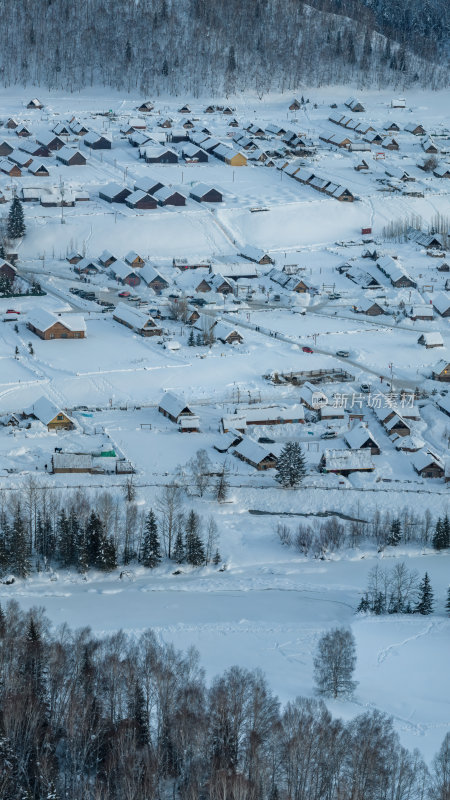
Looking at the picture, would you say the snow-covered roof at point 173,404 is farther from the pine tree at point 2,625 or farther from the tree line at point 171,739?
the tree line at point 171,739

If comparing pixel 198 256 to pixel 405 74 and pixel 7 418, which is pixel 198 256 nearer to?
pixel 7 418

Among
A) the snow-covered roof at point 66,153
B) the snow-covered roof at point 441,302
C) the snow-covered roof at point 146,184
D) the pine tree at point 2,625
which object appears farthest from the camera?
the snow-covered roof at point 66,153

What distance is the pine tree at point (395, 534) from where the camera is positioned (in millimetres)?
23297

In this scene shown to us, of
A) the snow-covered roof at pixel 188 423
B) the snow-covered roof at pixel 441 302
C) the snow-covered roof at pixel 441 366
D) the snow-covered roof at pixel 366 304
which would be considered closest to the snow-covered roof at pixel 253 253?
the snow-covered roof at pixel 366 304

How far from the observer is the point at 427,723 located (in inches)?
682

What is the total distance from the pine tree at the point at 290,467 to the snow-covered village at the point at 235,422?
42 mm

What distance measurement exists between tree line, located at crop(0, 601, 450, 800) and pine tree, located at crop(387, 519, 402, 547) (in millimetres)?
6305

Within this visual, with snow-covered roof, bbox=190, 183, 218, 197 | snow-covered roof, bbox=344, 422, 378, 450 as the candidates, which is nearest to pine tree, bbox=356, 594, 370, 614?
snow-covered roof, bbox=344, 422, 378, 450

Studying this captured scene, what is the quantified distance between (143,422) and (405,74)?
40638 mm

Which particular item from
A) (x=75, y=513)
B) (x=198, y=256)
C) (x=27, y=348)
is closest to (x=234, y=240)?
(x=198, y=256)

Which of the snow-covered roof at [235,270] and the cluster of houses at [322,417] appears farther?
the snow-covered roof at [235,270]

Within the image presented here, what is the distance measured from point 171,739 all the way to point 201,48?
5016 centimetres

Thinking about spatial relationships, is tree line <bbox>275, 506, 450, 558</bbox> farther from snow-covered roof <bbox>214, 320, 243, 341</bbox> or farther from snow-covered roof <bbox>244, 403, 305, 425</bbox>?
snow-covered roof <bbox>214, 320, 243, 341</bbox>

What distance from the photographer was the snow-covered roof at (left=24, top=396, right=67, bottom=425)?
2711 cm
